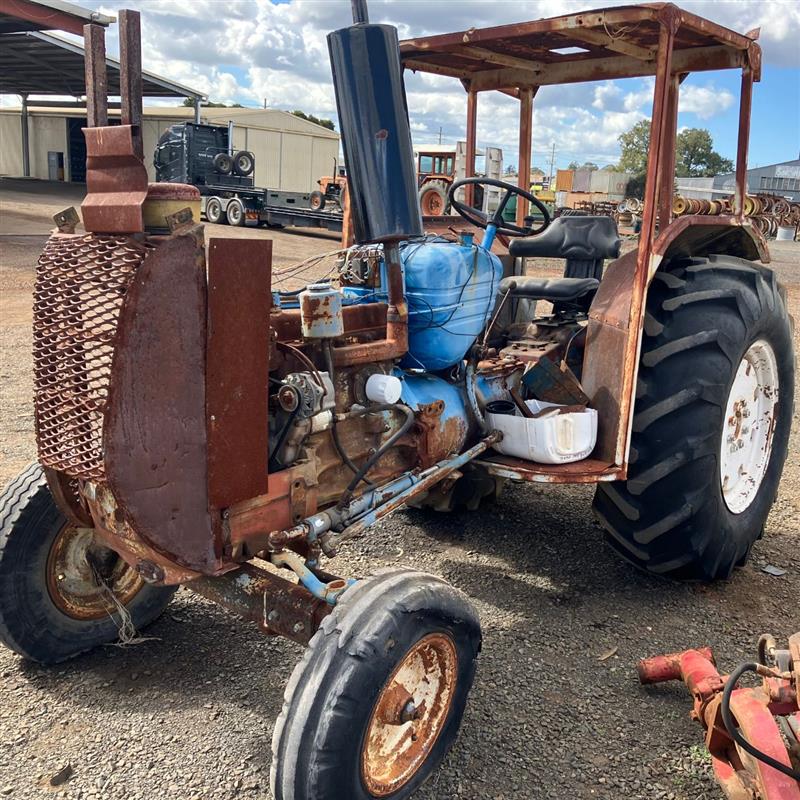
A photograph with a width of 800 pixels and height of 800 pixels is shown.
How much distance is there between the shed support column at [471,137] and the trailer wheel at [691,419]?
1.26 meters

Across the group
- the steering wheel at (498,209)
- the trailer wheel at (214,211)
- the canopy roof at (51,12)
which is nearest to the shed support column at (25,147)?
the trailer wheel at (214,211)

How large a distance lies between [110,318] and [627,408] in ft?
6.44

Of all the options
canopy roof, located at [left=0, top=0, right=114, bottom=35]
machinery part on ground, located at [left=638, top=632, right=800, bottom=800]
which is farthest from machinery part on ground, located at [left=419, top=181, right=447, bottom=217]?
canopy roof, located at [left=0, top=0, right=114, bottom=35]

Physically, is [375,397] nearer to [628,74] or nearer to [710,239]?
[710,239]

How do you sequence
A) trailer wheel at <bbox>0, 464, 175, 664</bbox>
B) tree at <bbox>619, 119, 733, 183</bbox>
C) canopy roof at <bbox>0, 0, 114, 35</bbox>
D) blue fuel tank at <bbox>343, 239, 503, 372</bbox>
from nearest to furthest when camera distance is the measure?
trailer wheel at <bbox>0, 464, 175, 664</bbox> → blue fuel tank at <bbox>343, 239, 503, 372</bbox> → canopy roof at <bbox>0, 0, 114, 35</bbox> → tree at <bbox>619, 119, 733, 183</bbox>

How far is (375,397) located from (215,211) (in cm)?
1809

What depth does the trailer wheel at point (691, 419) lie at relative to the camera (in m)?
3.23

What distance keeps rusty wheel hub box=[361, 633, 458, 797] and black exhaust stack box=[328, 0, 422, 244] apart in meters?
1.20

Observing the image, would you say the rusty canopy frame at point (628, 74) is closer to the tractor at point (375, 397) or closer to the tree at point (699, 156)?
the tractor at point (375, 397)

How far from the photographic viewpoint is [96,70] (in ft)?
6.44

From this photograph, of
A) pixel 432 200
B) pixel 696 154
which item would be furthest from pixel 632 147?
pixel 432 200

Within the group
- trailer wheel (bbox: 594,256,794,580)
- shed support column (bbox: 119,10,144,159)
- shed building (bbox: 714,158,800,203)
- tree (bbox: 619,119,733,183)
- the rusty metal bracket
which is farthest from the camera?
tree (bbox: 619,119,733,183)

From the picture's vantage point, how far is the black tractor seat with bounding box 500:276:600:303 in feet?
12.3

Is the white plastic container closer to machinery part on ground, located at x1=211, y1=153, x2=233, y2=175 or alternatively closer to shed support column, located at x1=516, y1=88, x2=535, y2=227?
shed support column, located at x1=516, y1=88, x2=535, y2=227
